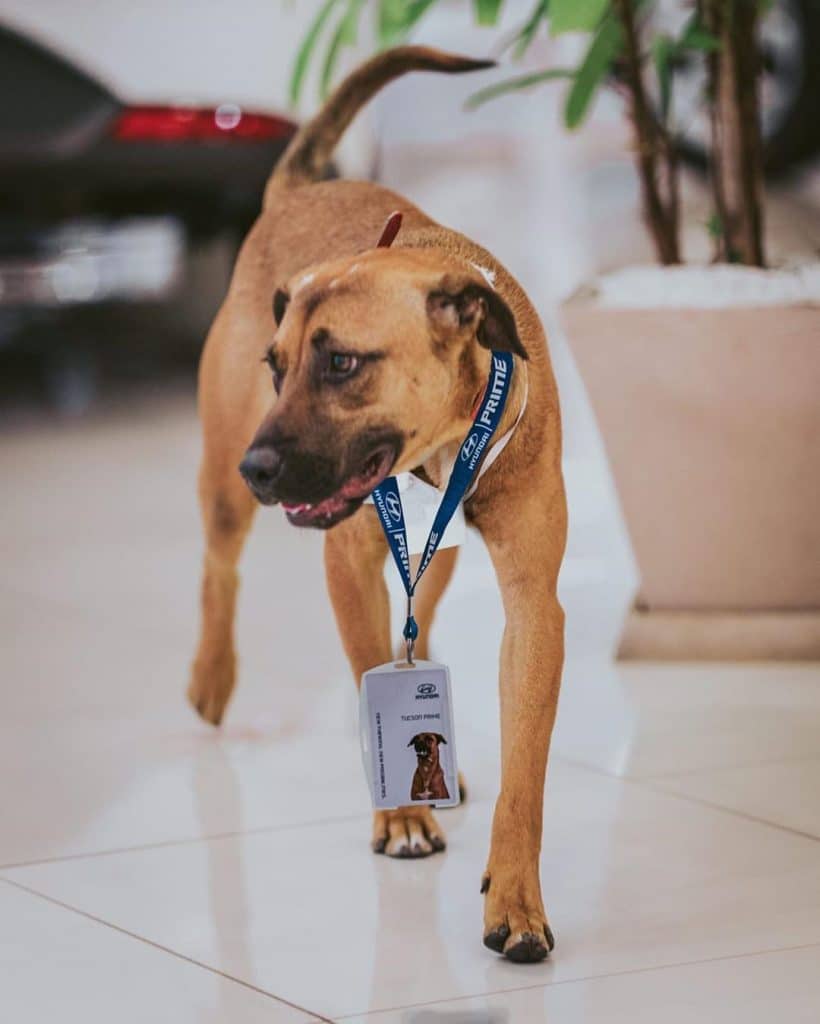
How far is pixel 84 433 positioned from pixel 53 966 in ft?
13.9

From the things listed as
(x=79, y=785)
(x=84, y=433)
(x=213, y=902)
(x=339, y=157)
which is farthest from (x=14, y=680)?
(x=339, y=157)

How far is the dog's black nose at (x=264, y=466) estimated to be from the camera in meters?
1.95

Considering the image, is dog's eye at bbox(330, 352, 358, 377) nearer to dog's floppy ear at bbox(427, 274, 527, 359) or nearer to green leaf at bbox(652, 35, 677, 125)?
dog's floppy ear at bbox(427, 274, 527, 359)

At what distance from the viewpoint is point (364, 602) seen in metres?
2.47

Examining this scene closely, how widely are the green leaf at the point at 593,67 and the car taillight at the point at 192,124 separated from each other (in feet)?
8.76

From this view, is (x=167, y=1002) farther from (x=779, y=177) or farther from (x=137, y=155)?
(x=779, y=177)

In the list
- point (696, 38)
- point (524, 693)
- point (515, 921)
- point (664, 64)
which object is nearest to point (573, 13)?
point (696, 38)

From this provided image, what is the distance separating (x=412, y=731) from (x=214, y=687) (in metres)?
1.00

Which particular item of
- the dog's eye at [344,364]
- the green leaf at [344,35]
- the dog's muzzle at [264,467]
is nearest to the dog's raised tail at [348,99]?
the green leaf at [344,35]

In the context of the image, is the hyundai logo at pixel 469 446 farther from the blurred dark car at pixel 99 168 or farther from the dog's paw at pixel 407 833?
the blurred dark car at pixel 99 168

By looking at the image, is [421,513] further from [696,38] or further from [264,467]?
[696,38]

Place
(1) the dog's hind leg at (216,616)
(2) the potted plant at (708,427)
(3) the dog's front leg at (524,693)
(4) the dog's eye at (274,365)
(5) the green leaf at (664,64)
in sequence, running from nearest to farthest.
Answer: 1. (4) the dog's eye at (274,365)
2. (3) the dog's front leg at (524,693)
3. (1) the dog's hind leg at (216,616)
4. (2) the potted plant at (708,427)
5. (5) the green leaf at (664,64)

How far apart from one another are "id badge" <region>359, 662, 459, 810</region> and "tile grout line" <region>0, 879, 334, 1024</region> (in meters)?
0.31

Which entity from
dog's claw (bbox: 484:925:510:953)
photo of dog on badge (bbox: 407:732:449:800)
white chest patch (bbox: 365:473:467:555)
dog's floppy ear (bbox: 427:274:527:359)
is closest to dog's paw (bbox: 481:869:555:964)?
dog's claw (bbox: 484:925:510:953)
